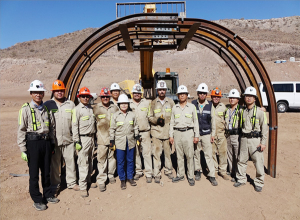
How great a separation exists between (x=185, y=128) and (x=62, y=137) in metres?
2.73

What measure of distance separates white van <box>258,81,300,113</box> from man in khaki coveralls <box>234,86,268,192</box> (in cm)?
1013

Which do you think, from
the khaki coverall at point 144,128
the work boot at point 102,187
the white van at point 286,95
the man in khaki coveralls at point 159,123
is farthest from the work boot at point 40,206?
the white van at point 286,95

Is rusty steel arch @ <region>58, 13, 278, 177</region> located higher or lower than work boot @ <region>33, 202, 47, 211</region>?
higher

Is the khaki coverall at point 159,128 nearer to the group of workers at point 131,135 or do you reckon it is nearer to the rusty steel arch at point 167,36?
the group of workers at point 131,135

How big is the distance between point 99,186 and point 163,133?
1.94m

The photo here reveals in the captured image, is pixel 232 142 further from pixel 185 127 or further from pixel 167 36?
pixel 167 36

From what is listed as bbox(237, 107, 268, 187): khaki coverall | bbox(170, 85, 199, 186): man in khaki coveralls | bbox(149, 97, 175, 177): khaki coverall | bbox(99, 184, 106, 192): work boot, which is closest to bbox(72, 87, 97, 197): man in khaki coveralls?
bbox(99, 184, 106, 192): work boot

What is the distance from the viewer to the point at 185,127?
461 cm

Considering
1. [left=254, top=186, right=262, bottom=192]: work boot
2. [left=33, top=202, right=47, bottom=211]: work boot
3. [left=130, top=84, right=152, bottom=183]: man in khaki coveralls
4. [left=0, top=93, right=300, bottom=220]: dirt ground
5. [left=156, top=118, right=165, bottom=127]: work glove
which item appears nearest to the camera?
[left=0, top=93, right=300, bottom=220]: dirt ground

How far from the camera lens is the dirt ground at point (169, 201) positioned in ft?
12.4

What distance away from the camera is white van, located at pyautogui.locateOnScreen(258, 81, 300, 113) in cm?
1316

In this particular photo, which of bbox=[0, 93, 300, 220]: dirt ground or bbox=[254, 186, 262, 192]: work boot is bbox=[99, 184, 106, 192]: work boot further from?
bbox=[254, 186, 262, 192]: work boot

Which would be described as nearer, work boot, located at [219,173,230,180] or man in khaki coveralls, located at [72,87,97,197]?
man in khaki coveralls, located at [72,87,97,197]

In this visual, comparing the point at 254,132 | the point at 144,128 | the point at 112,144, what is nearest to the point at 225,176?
the point at 254,132
